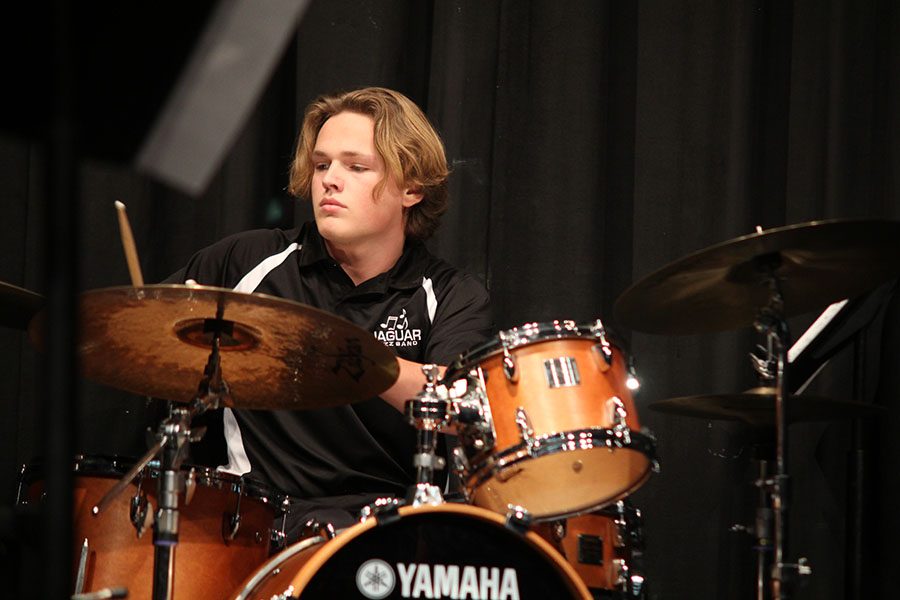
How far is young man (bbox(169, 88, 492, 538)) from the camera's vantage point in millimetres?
2719

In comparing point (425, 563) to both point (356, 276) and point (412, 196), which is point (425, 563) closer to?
point (356, 276)

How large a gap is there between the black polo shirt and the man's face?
0.11m

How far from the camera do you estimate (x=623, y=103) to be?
3.25 m

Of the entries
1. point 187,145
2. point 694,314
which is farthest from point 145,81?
point 694,314

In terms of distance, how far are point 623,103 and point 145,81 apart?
7.74 ft

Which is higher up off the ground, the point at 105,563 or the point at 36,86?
the point at 36,86

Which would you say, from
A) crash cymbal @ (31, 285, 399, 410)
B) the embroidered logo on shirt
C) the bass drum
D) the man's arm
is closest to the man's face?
the embroidered logo on shirt

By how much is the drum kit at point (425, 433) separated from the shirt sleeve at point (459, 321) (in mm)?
428

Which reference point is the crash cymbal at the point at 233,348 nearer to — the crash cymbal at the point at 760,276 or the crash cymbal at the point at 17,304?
the crash cymbal at the point at 17,304

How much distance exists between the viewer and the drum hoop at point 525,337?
6.98ft

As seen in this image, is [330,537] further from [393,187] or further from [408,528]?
[393,187]

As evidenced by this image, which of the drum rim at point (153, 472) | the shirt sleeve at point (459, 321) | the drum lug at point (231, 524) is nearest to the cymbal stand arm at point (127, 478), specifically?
the drum rim at point (153, 472)

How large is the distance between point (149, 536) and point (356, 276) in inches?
37.7

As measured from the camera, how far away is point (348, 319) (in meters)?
2.79
